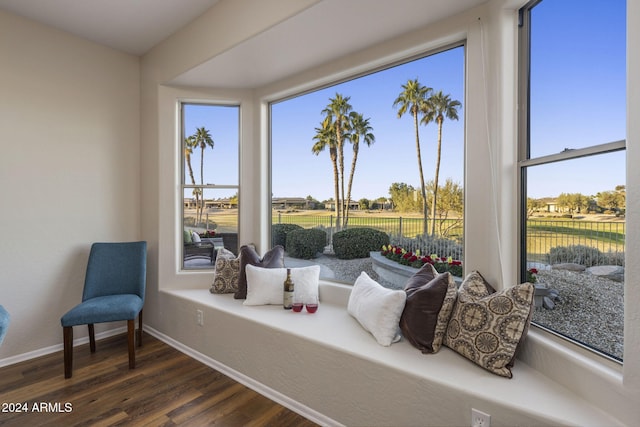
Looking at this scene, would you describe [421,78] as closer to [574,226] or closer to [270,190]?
[574,226]

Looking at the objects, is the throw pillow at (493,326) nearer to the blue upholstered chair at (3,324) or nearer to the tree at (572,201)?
the tree at (572,201)

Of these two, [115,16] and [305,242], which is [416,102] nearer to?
[305,242]

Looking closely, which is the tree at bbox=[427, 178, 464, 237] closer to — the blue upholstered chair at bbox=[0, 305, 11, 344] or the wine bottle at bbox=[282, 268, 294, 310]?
the wine bottle at bbox=[282, 268, 294, 310]

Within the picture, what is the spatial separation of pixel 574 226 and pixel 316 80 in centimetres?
208

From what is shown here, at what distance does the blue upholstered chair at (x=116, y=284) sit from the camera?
238cm

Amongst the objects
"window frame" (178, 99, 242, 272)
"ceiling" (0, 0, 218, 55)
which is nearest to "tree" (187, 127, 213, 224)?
"window frame" (178, 99, 242, 272)

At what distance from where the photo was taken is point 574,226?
1442 millimetres

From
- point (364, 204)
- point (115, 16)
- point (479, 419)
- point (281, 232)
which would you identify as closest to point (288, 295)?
point (281, 232)

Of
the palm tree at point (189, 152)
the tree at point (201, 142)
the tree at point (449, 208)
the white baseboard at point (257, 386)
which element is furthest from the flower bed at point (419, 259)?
the palm tree at point (189, 152)

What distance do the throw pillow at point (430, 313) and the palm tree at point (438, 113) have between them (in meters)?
0.54

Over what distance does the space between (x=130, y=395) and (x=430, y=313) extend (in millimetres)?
2003

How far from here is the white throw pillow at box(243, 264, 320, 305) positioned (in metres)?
2.48

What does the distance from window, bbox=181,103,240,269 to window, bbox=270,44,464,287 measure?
423 mm

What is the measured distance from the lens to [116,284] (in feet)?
9.12
